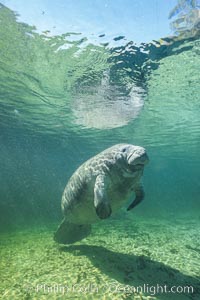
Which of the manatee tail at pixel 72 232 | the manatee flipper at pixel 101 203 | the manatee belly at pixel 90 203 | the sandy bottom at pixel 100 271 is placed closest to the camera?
the manatee flipper at pixel 101 203

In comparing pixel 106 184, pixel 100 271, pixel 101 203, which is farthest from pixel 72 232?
pixel 101 203

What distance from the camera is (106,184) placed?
6.62 meters

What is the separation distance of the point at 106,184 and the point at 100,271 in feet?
9.04

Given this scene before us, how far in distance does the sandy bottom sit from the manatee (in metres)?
1.52

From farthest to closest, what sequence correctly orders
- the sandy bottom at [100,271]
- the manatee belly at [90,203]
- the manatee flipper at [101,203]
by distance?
the manatee belly at [90,203] < the sandy bottom at [100,271] < the manatee flipper at [101,203]

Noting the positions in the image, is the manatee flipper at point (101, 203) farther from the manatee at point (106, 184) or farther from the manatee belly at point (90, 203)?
the manatee belly at point (90, 203)

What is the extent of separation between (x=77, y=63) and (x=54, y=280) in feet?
31.4

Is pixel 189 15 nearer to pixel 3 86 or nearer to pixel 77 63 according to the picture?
pixel 77 63

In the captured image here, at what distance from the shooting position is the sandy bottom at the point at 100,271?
6387 mm

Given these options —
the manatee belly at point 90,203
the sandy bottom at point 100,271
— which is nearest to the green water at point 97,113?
the sandy bottom at point 100,271

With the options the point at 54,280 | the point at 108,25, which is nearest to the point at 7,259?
the point at 54,280

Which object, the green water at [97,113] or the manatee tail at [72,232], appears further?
the manatee tail at [72,232]

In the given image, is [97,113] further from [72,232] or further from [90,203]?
[90,203]

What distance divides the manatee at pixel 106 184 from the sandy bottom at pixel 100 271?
4.97 feet
